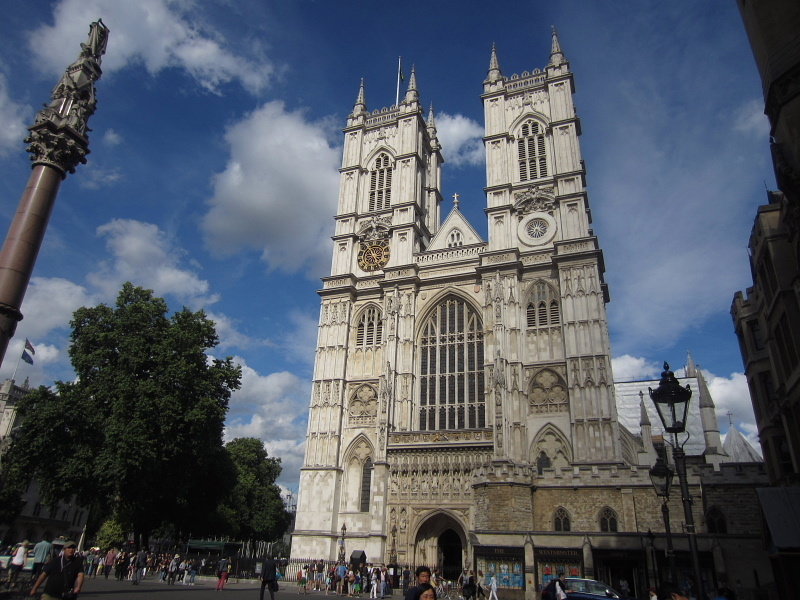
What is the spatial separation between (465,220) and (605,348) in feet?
42.9

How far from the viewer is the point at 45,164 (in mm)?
12836

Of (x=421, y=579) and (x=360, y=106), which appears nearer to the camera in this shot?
(x=421, y=579)

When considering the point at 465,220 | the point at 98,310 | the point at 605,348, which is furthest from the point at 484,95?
the point at 98,310

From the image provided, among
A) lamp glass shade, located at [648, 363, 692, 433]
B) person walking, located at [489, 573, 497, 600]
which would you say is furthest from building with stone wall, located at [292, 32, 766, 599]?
lamp glass shade, located at [648, 363, 692, 433]

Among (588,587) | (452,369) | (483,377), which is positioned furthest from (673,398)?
(452,369)

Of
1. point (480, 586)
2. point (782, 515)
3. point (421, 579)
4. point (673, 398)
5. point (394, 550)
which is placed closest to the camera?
point (421, 579)

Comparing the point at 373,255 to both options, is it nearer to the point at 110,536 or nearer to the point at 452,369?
the point at 452,369

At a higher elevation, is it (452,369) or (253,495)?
(452,369)

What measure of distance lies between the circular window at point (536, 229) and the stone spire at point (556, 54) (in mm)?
11985

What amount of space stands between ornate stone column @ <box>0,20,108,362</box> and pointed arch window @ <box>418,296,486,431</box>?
917 inches

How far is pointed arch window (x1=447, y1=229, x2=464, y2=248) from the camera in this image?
3741 centimetres

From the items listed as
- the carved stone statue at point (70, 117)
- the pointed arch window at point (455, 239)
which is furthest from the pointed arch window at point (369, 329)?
the carved stone statue at point (70, 117)

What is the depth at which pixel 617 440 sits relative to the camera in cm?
2747

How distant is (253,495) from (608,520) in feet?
111
